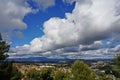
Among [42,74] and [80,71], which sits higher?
[42,74]

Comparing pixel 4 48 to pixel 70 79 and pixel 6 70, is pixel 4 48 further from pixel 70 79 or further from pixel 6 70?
pixel 70 79

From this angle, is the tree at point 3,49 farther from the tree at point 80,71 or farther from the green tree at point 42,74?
the green tree at point 42,74

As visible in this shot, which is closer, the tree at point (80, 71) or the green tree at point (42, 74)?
the tree at point (80, 71)

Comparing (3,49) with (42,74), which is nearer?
(3,49)

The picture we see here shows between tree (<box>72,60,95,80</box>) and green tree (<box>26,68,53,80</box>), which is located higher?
green tree (<box>26,68,53,80</box>)

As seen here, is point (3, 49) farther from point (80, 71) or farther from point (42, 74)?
point (42, 74)

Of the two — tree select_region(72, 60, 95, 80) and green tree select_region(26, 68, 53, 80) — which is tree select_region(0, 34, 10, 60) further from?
green tree select_region(26, 68, 53, 80)

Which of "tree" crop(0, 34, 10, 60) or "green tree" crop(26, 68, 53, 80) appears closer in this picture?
"tree" crop(0, 34, 10, 60)

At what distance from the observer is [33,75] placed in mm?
94250

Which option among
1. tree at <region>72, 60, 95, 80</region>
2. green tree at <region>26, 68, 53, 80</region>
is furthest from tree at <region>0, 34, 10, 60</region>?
green tree at <region>26, 68, 53, 80</region>

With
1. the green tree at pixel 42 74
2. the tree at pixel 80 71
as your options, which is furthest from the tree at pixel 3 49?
the green tree at pixel 42 74

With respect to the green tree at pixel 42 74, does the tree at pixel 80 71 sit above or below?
below

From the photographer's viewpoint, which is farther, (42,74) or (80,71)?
(42,74)

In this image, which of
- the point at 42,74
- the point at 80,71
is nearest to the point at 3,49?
the point at 80,71
